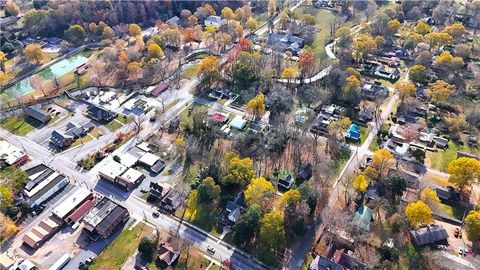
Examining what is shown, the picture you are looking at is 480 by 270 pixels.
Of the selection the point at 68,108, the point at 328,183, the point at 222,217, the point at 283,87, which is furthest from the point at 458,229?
the point at 68,108

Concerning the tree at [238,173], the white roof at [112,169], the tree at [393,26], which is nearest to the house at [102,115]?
the white roof at [112,169]

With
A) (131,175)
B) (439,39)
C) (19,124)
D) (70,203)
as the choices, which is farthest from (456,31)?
(19,124)

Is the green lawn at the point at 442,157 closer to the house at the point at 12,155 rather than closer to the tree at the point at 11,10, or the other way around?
the house at the point at 12,155

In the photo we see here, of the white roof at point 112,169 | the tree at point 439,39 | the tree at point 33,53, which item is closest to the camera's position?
the white roof at point 112,169

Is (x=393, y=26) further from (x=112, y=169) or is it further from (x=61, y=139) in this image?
(x=61, y=139)

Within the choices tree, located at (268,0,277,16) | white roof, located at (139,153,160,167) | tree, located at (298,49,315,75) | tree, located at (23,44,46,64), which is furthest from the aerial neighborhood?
tree, located at (268,0,277,16)

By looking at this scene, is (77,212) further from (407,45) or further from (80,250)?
(407,45)
